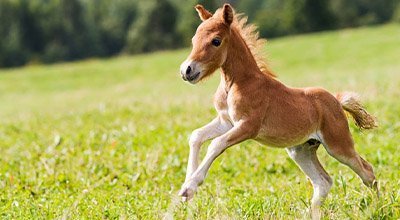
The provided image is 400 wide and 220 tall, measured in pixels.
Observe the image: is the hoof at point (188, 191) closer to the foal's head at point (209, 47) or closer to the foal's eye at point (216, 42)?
the foal's head at point (209, 47)

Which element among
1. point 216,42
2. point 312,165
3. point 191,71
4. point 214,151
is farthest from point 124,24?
point 214,151

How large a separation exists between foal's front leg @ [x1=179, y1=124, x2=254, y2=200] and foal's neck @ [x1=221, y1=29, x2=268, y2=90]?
505 millimetres

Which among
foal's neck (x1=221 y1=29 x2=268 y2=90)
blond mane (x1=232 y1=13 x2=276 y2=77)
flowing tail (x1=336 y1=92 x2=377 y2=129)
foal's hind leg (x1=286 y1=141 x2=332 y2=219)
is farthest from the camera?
flowing tail (x1=336 y1=92 x2=377 y2=129)

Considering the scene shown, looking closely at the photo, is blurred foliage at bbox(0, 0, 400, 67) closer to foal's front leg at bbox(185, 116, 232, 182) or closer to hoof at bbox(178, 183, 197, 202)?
foal's front leg at bbox(185, 116, 232, 182)

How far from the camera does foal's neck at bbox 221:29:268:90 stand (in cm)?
604

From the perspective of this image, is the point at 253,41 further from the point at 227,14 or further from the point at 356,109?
the point at 356,109

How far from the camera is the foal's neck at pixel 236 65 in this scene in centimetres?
604

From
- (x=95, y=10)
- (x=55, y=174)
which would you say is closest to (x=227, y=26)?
(x=55, y=174)

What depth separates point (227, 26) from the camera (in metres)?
5.93

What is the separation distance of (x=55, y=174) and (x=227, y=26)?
11.7 feet

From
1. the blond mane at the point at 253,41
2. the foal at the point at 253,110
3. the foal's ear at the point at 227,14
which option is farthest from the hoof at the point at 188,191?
the blond mane at the point at 253,41

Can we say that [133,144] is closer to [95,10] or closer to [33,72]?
[33,72]

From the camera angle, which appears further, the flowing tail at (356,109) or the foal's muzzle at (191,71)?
the flowing tail at (356,109)

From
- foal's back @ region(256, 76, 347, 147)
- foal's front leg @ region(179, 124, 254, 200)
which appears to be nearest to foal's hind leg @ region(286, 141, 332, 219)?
foal's back @ region(256, 76, 347, 147)
